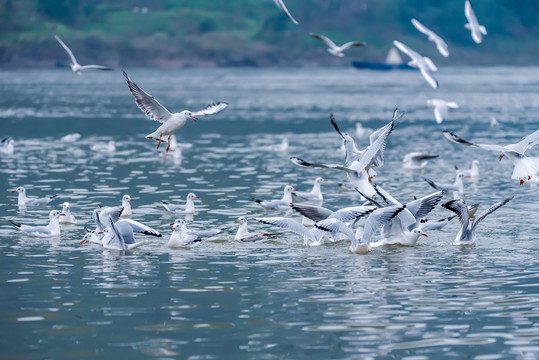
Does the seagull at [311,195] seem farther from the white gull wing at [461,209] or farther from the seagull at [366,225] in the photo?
the white gull wing at [461,209]

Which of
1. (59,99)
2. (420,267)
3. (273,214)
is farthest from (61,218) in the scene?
(59,99)

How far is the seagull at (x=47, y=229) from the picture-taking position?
2272 cm

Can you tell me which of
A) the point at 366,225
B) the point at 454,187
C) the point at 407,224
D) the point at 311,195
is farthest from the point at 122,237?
the point at 454,187

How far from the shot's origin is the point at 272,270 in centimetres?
1930

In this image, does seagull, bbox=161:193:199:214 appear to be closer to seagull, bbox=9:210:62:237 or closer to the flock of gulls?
the flock of gulls

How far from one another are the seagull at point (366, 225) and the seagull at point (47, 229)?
5.86 meters

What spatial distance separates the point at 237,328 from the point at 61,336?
8.15ft

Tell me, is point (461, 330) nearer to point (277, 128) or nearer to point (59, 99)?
point (277, 128)

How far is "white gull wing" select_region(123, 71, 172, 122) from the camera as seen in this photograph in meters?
22.4

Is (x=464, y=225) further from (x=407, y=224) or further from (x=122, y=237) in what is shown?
(x=122, y=237)

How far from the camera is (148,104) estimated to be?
2298 cm

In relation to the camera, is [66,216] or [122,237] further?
[66,216]

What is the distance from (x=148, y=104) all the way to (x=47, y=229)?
3.42m

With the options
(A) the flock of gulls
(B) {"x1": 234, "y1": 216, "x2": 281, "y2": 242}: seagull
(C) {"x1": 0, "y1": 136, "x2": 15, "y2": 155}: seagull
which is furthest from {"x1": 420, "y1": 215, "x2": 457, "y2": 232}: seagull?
(C) {"x1": 0, "y1": 136, "x2": 15, "y2": 155}: seagull
